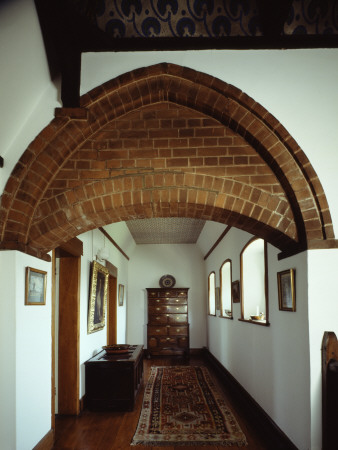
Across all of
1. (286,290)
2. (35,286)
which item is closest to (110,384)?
(35,286)

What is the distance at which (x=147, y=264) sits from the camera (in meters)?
11.9

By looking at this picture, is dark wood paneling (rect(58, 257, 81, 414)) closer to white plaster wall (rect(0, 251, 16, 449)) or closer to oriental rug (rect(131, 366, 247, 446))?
oriental rug (rect(131, 366, 247, 446))

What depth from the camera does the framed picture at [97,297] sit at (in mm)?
5965

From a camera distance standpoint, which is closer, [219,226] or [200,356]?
[219,226]

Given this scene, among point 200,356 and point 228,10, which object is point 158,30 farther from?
point 200,356

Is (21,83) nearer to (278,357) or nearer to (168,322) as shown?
(278,357)

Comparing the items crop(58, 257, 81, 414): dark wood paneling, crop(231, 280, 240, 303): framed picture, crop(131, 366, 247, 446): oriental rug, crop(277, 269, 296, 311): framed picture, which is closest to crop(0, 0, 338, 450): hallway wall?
crop(277, 269, 296, 311): framed picture

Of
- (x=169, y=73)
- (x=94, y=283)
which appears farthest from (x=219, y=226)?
(x=169, y=73)

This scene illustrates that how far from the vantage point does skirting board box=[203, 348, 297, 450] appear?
3.79 metres

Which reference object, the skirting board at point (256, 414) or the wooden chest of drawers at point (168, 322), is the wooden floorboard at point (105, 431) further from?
the wooden chest of drawers at point (168, 322)

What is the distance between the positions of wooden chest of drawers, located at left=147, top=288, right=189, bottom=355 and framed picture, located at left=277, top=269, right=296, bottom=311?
724cm

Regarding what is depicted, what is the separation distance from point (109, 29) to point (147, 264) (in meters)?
9.20

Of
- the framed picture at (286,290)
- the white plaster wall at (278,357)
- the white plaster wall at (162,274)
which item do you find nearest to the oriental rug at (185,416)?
the white plaster wall at (278,357)

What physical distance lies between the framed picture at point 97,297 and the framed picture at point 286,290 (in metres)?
3.12
